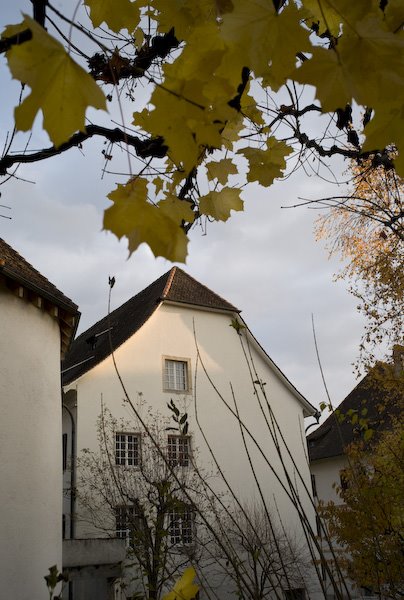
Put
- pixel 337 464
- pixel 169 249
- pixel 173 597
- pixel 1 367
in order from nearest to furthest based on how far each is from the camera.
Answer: pixel 169 249 < pixel 173 597 < pixel 1 367 < pixel 337 464

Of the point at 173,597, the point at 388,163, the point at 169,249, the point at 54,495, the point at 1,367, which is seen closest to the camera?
the point at 169,249

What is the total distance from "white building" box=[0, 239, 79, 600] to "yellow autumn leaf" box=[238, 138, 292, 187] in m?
8.97

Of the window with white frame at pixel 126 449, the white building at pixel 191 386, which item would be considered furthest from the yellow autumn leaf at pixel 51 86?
the window with white frame at pixel 126 449

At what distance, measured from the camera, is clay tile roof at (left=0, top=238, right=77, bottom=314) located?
1060cm

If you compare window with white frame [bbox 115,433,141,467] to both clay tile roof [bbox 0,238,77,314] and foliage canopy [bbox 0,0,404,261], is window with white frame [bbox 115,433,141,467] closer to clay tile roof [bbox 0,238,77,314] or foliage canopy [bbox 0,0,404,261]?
clay tile roof [bbox 0,238,77,314]

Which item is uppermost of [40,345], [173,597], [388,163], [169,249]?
[40,345]

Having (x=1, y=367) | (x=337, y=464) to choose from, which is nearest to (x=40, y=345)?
(x=1, y=367)

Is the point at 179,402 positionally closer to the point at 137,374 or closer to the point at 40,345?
the point at 137,374

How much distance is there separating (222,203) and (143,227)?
2.88ft

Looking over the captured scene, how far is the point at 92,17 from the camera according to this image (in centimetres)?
191

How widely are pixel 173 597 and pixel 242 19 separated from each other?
142 cm

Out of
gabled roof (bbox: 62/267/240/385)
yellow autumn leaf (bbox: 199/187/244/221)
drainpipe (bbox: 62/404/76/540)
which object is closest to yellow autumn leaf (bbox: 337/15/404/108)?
yellow autumn leaf (bbox: 199/187/244/221)

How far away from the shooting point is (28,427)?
10781mm

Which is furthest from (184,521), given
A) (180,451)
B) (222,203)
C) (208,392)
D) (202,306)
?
(202,306)
